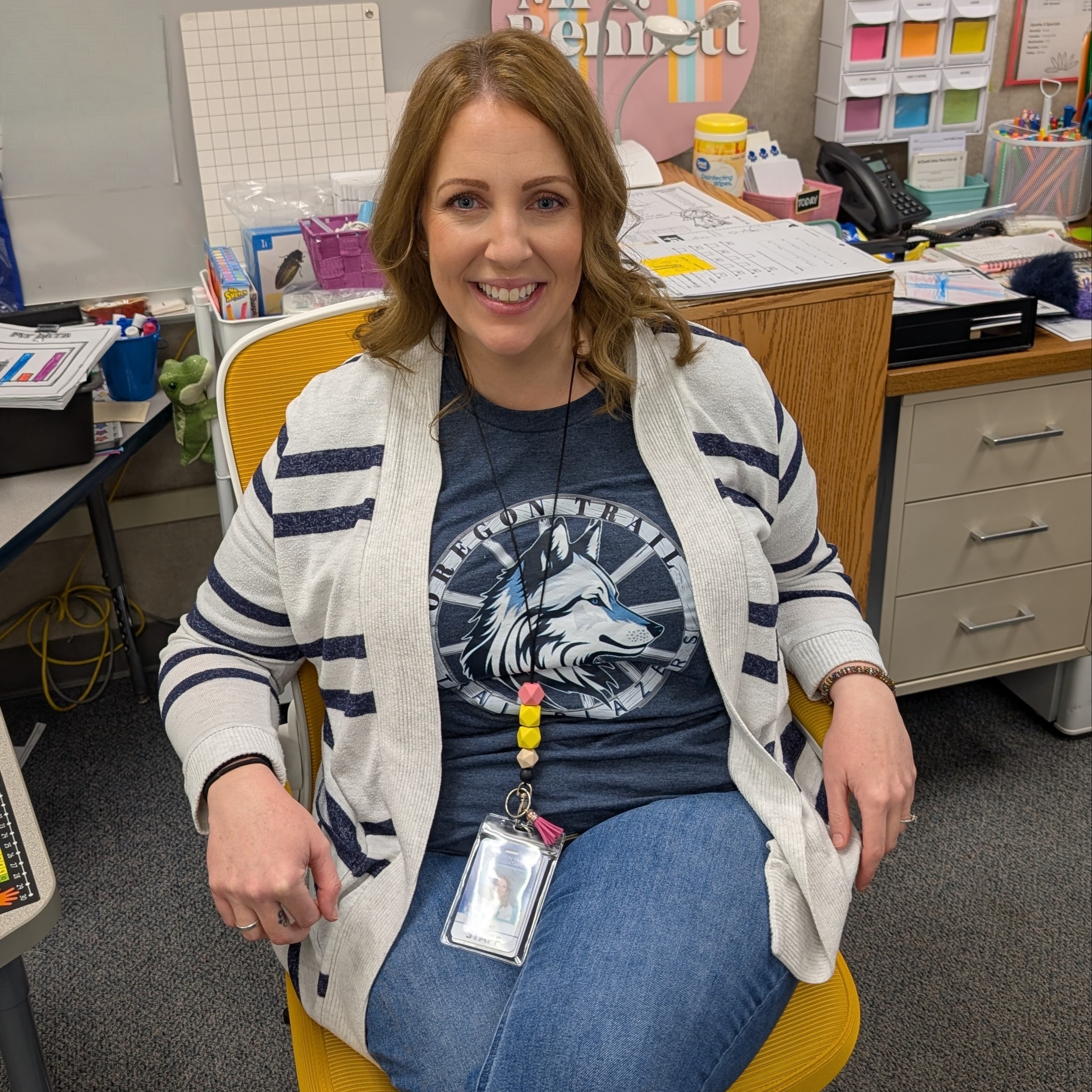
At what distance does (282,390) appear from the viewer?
52.5 inches

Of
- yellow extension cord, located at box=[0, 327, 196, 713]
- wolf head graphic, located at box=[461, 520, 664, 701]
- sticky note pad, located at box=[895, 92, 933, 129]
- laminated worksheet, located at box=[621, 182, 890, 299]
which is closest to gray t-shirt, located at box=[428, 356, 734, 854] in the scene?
wolf head graphic, located at box=[461, 520, 664, 701]

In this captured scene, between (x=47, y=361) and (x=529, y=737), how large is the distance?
107cm

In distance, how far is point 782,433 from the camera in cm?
121

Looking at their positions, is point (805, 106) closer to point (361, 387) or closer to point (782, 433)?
point (782, 433)

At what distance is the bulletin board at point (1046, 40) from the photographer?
2295mm

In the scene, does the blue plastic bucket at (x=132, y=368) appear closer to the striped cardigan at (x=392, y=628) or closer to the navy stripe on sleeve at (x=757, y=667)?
the striped cardigan at (x=392, y=628)

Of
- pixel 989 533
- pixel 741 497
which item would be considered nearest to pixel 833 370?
pixel 989 533

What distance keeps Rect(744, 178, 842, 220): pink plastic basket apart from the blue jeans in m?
1.31

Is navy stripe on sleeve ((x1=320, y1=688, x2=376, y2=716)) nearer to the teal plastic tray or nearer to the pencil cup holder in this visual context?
the teal plastic tray

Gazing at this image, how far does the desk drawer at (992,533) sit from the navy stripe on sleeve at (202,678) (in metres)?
1.14

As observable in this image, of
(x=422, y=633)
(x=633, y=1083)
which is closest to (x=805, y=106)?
(x=422, y=633)

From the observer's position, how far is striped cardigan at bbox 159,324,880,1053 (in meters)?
1.07

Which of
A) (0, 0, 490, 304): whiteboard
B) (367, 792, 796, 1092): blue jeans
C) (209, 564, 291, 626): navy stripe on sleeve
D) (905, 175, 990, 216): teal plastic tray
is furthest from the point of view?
(905, 175, 990, 216): teal plastic tray

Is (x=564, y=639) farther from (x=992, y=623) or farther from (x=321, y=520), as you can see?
(x=992, y=623)
